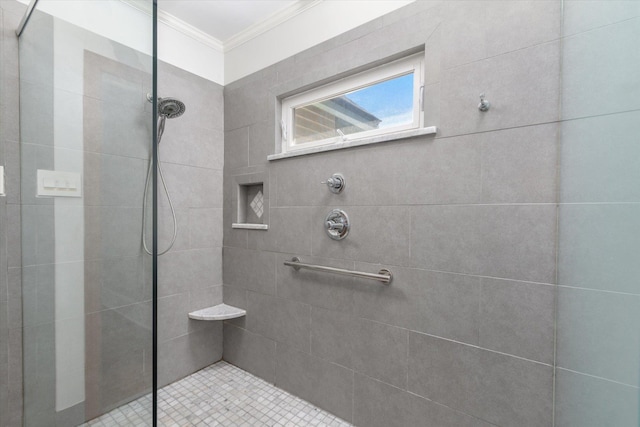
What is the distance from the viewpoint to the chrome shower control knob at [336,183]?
1554mm

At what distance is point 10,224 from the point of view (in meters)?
1.26

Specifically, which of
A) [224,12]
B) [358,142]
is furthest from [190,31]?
[358,142]

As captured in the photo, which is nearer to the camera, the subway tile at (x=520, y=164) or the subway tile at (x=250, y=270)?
the subway tile at (x=520, y=164)

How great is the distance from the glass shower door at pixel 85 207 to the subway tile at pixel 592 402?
53.0 inches

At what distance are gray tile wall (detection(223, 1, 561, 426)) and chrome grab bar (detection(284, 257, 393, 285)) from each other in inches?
1.8

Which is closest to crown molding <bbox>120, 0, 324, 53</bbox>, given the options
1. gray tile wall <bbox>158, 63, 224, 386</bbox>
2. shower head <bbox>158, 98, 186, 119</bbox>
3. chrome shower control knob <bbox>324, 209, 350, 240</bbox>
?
gray tile wall <bbox>158, 63, 224, 386</bbox>

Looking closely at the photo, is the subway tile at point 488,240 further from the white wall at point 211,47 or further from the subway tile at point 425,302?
the white wall at point 211,47

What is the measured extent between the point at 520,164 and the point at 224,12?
1.97 metres

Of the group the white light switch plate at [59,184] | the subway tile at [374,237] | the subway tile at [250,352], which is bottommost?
the subway tile at [250,352]

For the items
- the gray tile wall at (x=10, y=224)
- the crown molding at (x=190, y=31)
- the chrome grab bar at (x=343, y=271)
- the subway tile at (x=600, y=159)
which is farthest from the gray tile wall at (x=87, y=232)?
the subway tile at (x=600, y=159)

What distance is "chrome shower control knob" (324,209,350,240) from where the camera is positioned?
155 centimetres

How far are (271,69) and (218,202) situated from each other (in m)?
1.06

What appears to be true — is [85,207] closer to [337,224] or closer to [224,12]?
[337,224]

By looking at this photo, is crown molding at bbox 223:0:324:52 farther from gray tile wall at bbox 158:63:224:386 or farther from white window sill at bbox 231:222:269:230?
white window sill at bbox 231:222:269:230
